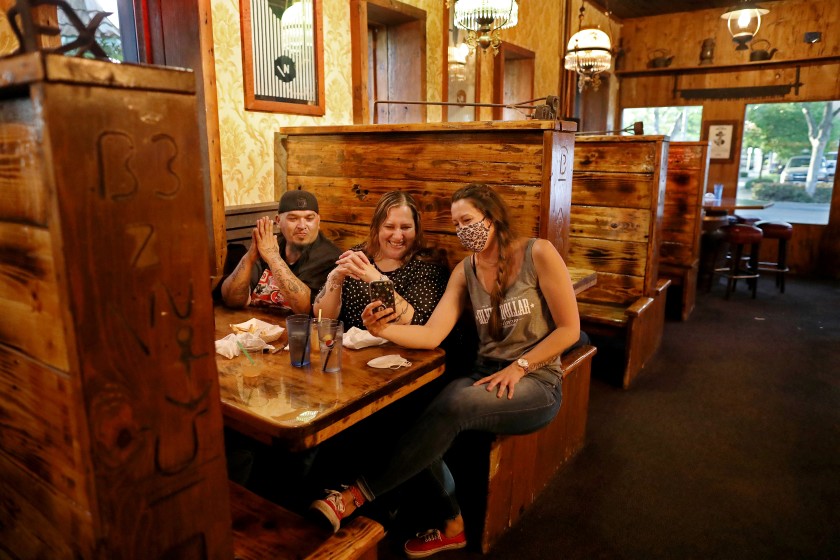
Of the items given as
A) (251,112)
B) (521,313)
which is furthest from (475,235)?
(251,112)

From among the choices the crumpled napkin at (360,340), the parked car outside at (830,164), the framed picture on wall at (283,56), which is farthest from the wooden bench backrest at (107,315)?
the parked car outside at (830,164)

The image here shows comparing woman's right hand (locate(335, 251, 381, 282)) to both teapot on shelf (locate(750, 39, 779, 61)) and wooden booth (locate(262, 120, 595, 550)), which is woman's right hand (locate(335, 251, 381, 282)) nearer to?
wooden booth (locate(262, 120, 595, 550))

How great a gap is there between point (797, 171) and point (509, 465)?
7.60 metres

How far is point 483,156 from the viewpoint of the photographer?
2514mm

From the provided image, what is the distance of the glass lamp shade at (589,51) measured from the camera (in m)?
5.14

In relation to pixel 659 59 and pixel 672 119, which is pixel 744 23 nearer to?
pixel 659 59

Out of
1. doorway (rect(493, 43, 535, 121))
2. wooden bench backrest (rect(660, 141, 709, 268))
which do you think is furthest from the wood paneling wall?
wooden bench backrest (rect(660, 141, 709, 268))

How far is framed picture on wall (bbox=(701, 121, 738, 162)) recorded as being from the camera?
7.87 m

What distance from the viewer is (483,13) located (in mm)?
3750

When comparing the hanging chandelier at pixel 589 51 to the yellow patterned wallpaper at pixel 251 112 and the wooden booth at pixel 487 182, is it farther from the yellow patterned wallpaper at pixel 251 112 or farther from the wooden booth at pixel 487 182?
the wooden booth at pixel 487 182

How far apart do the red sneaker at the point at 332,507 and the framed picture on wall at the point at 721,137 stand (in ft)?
25.1

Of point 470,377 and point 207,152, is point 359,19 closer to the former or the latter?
point 207,152

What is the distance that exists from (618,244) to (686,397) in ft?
3.50

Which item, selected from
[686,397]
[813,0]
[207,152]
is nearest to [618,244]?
[686,397]
